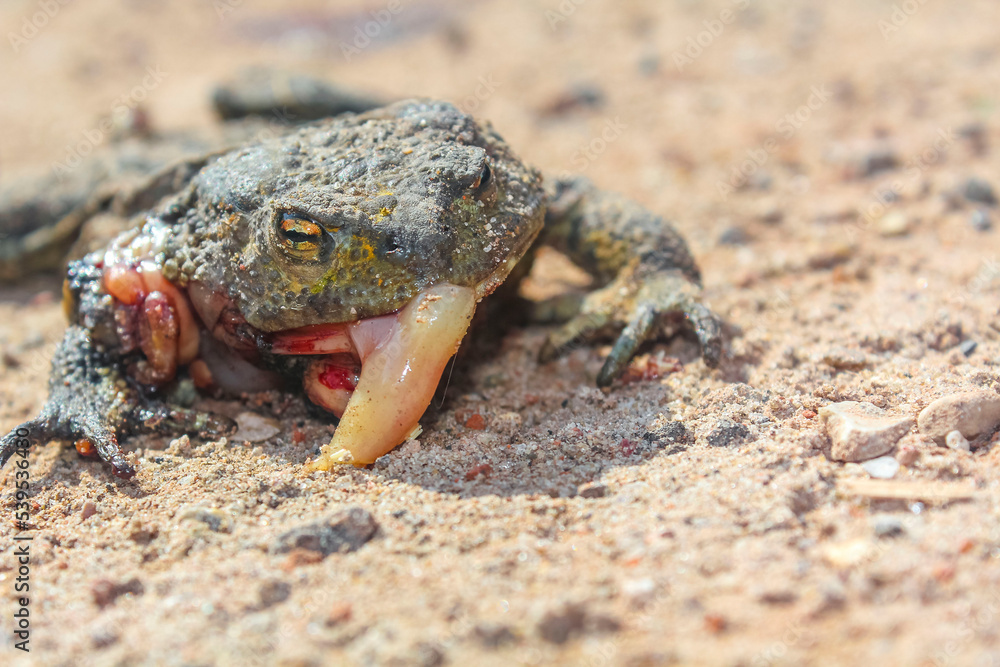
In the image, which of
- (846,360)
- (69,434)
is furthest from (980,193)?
(69,434)

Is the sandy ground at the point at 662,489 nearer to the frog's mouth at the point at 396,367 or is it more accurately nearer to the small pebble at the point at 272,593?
the small pebble at the point at 272,593

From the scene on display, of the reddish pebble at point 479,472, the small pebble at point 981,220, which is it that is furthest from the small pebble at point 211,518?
the small pebble at point 981,220

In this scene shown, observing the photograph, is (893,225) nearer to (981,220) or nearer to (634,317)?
(981,220)

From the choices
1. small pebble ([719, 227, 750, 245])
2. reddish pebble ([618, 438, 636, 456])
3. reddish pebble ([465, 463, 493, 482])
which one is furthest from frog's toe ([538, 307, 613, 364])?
small pebble ([719, 227, 750, 245])

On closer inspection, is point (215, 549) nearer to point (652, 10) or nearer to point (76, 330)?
point (76, 330)

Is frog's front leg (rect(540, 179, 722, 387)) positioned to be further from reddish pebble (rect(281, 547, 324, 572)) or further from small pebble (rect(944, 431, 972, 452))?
reddish pebble (rect(281, 547, 324, 572))

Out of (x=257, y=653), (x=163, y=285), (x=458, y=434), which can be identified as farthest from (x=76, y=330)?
(x=257, y=653)
